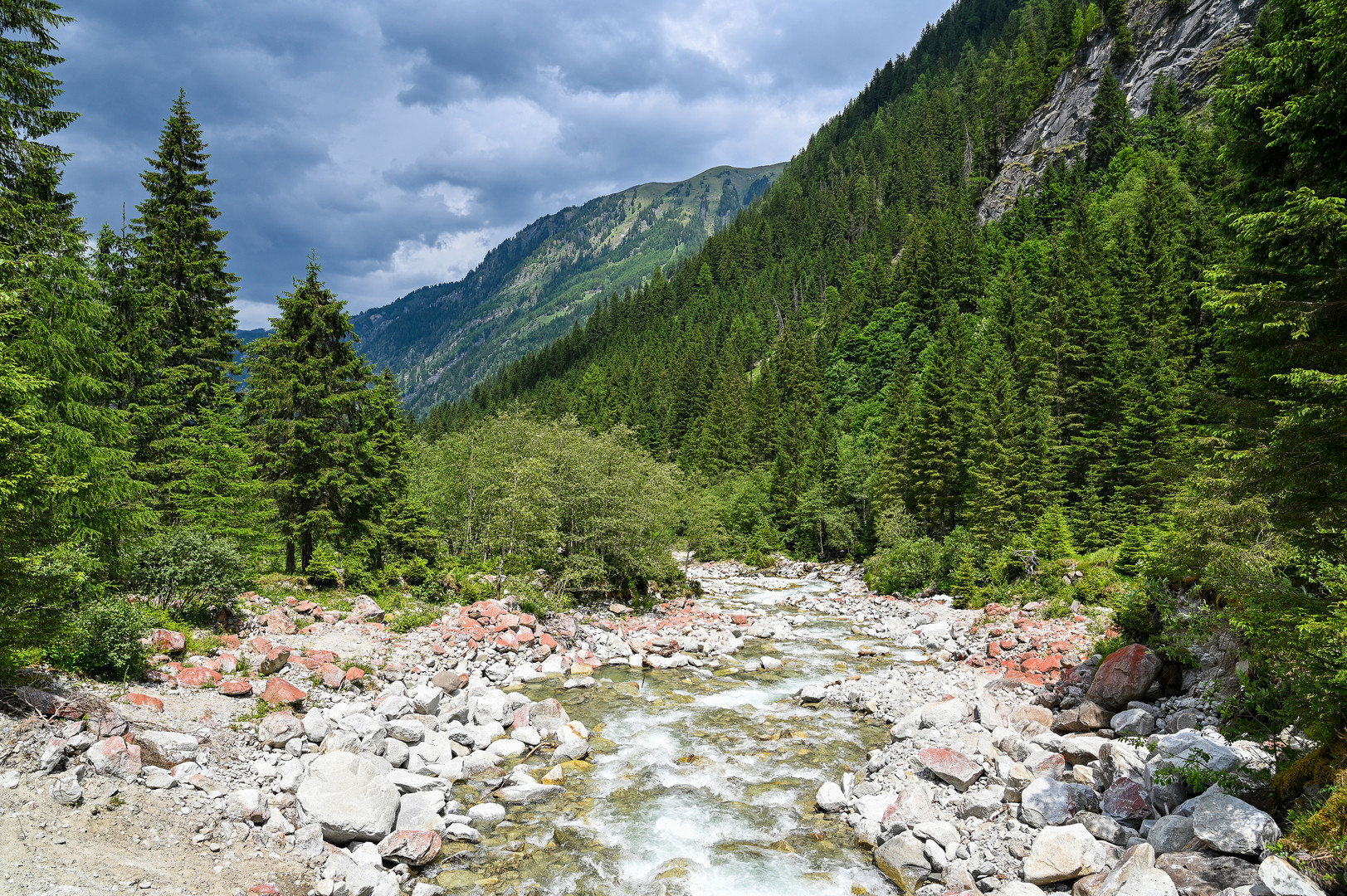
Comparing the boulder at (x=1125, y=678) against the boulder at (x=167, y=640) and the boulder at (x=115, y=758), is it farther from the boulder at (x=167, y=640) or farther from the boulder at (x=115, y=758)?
the boulder at (x=167, y=640)

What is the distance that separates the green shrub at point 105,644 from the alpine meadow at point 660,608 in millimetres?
67

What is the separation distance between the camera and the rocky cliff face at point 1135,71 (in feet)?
243

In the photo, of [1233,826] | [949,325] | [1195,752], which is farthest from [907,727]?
[949,325]

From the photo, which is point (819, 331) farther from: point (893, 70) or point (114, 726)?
point (893, 70)

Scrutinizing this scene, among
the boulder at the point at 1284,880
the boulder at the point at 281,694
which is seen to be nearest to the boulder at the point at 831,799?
the boulder at the point at 1284,880

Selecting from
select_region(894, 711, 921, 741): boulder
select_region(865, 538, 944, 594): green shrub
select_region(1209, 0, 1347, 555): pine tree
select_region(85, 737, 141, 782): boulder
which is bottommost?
select_region(865, 538, 944, 594): green shrub

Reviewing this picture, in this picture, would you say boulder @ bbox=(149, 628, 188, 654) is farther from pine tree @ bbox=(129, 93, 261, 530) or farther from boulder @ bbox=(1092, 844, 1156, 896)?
boulder @ bbox=(1092, 844, 1156, 896)

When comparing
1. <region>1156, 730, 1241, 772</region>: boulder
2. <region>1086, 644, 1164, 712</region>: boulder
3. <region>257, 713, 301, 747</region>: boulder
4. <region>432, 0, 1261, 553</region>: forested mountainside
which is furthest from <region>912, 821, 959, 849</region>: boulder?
<region>257, 713, 301, 747</region>: boulder

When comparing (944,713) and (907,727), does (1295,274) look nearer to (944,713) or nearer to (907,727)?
(944,713)

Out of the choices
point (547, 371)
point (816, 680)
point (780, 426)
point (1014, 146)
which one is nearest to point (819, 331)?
point (780, 426)

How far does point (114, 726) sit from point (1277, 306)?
18473 mm

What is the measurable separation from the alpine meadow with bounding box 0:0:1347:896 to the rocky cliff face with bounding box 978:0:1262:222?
46.1m

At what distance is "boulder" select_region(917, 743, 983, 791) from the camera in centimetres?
1143

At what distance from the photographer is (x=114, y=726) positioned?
379 inches
